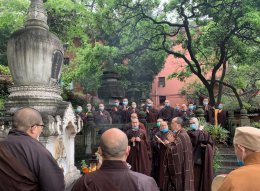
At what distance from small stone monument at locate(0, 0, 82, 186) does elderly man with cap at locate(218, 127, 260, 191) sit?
353 centimetres

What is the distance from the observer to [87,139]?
11.0m

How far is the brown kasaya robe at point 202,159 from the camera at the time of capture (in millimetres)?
7074

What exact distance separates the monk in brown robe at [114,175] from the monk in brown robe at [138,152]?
5.13m

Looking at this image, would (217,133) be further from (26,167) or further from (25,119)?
(26,167)

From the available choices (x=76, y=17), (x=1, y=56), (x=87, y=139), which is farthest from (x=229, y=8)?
(x=1, y=56)

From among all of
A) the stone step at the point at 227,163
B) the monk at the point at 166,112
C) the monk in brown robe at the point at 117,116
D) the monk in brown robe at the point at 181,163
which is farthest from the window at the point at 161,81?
the monk in brown robe at the point at 181,163

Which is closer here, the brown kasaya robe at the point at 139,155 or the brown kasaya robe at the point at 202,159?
the brown kasaya robe at the point at 202,159

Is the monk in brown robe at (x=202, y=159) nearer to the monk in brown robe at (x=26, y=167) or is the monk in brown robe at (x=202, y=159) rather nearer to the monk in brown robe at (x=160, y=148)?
the monk in brown robe at (x=160, y=148)

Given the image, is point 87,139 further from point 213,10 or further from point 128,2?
point 213,10

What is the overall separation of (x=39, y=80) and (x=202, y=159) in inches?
168

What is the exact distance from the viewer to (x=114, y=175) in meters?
2.31

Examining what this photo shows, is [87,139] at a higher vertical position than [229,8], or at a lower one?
lower

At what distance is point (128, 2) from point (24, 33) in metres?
10.6

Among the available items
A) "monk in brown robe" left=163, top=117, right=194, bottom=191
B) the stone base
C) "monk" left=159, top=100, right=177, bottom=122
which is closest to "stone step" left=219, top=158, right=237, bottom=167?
"monk" left=159, top=100, right=177, bottom=122
